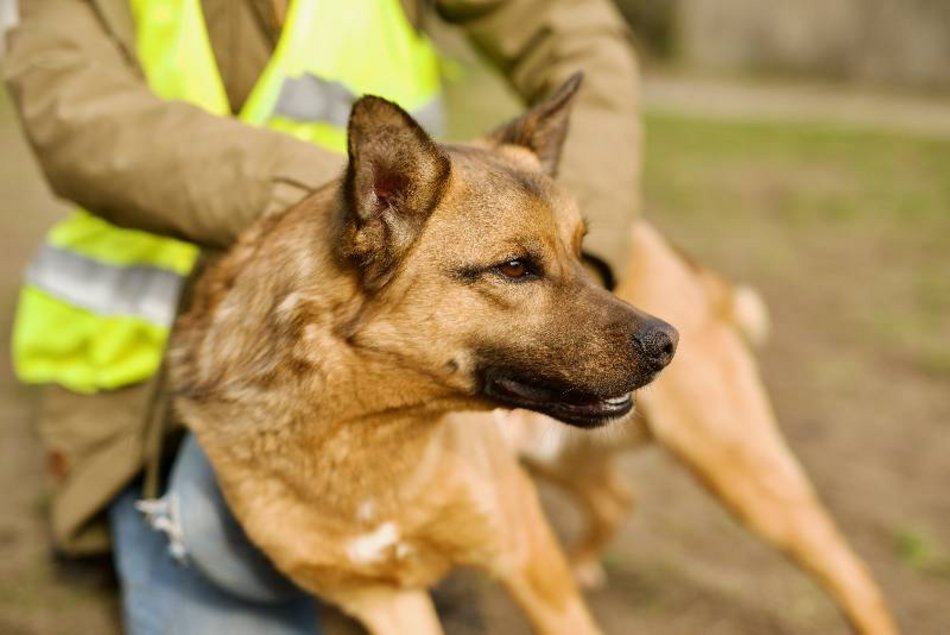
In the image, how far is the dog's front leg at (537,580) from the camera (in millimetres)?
2438

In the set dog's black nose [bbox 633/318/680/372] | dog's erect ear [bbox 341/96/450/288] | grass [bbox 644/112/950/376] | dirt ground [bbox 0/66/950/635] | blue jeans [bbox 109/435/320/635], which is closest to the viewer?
dog's erect ear [bbox 341/96/450/288]

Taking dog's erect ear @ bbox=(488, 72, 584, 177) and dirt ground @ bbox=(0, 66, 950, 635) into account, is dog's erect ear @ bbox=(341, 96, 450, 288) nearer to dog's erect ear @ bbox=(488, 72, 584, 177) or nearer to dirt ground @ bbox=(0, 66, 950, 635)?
dog's erect ear @ bbox=(488, 72, 584, 177)

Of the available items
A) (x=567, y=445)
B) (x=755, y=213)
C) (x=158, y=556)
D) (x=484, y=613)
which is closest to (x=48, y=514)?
(x=158, y=556)

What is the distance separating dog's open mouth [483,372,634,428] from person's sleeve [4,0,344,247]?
60 cm

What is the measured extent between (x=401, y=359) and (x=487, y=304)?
0.62 feet

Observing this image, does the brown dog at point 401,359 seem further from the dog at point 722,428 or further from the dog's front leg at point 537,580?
the dog at point 722,428

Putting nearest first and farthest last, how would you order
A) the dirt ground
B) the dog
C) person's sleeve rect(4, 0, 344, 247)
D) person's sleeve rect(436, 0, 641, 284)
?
person's sleeve rect(4, 0, 344, 247) → person's sleeve rect(436, 0, 641, 284) → the dog → the dirt ground

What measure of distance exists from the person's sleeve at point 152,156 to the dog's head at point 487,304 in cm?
39

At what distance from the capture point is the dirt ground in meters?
3.45

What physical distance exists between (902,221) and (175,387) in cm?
597

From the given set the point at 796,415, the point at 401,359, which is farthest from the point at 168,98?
the point at 796,415

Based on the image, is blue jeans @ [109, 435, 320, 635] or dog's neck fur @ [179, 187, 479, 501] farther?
blue jeans @ [109, 435, 320, 635]

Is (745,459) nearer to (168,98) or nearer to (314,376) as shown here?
(314,376)

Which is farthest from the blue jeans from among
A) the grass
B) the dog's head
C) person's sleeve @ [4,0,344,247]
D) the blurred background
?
the grass
